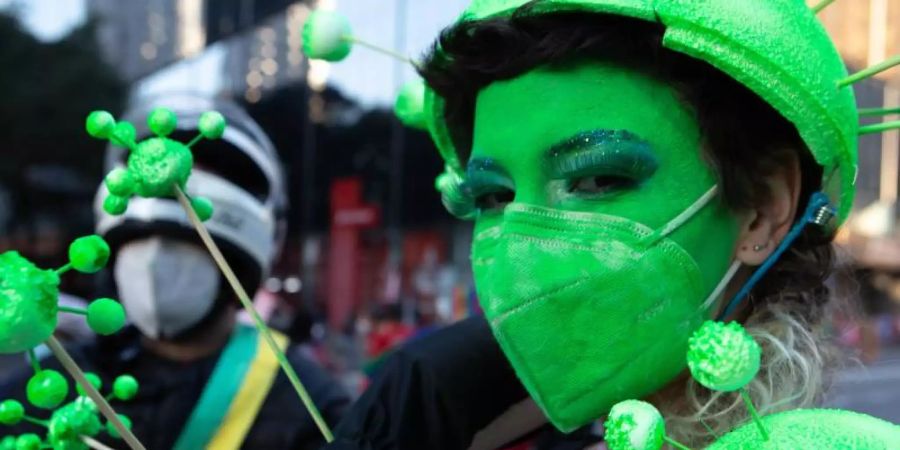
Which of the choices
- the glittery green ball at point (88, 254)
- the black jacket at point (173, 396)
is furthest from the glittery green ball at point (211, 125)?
the black jacket at point (173, 396)

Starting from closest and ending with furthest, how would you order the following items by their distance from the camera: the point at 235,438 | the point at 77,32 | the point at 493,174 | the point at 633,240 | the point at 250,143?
the point at 633,240
the point at 493,174
the point at 235,438
the point at 250,143
the point at 77,32

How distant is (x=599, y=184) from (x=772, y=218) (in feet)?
0.83

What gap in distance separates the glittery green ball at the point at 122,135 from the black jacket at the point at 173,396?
95cm

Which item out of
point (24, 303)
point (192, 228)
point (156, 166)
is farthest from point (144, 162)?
point (192, 228)

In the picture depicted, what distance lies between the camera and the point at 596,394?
102 centimetres

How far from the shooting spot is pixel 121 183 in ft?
3.18

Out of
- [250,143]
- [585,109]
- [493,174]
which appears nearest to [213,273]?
[250,143]

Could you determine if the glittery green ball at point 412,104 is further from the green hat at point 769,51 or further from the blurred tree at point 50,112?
the blurred tree at point 50,112

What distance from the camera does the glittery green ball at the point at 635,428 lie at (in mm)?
748

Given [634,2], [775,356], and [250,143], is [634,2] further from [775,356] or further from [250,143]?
[250,143]

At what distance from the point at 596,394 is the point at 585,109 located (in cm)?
35

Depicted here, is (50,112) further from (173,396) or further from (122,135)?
(122,135)

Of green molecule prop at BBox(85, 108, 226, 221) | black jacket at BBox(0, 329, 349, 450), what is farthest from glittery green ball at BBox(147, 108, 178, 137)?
black jacket at BBox(0, 329, 349, 450)

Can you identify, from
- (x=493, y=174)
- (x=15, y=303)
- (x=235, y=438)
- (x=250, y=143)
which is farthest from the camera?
(x=250, y=143)
